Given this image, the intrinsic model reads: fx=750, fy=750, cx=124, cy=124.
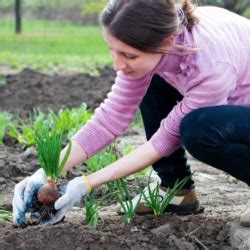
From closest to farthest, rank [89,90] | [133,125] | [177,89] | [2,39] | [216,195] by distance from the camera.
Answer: [177,89], [216,195], [133,125], [89,90], [2,39]

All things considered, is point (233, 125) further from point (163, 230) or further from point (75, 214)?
point (75, 214)

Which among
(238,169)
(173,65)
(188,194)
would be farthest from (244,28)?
(188,194)

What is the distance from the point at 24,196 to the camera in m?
3.08

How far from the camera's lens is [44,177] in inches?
125

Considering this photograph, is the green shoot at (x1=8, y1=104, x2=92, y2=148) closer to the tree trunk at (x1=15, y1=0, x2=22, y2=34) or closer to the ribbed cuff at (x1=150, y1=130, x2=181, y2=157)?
the ribbed cuff at (x1=150, y1=130, x2=181, y2=157)

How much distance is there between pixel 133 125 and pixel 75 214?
242 cm

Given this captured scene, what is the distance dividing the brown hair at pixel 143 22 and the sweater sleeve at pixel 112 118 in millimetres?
457

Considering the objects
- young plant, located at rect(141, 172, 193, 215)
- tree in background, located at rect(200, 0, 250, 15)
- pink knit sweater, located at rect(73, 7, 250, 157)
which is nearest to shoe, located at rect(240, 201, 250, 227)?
young plant, located at rect(141, 172, 193, 215)

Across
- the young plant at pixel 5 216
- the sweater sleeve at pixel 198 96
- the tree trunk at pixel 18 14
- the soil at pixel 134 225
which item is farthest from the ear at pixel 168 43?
the tree trunk at pixel 18 14

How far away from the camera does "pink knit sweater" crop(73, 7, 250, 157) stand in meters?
2.92

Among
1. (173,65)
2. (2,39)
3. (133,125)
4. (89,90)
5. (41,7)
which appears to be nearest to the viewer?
(173,65)

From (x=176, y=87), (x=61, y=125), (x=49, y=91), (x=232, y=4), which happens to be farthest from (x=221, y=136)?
(x=232, y=4)

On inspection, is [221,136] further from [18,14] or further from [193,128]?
[18,14]

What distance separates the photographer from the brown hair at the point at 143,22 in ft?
9.13
